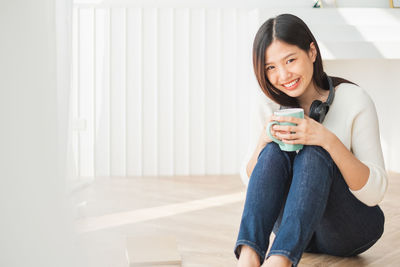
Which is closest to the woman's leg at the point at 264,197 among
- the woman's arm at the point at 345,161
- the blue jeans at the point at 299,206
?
the blue jeans at the point at 299,206

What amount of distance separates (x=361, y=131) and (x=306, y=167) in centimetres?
21

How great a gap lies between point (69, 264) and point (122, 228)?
3.05 ft

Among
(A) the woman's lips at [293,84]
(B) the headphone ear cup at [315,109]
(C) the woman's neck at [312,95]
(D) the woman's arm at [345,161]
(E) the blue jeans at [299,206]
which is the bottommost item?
(E) the blue jeans at [299,206]

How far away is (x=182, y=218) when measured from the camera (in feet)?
6.06

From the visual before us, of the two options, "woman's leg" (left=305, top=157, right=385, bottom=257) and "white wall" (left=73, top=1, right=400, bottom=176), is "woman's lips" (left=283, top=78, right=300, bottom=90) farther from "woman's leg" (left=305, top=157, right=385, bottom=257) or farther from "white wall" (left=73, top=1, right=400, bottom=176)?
"white wall" (left=73, top=1, right=400, bottom=176)

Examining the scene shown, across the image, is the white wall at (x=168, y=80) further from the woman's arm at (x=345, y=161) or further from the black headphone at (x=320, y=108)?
the woman's arm at (x=345, y=161)

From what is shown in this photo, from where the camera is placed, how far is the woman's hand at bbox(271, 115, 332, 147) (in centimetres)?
108

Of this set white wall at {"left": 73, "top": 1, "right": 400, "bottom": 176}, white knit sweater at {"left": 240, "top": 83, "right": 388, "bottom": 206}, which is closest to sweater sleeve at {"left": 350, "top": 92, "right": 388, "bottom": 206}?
white knit sweater at {"left": 240, "top": 83, "right": 388, "bottom": 206}

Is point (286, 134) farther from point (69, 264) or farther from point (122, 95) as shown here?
point (122, 95)

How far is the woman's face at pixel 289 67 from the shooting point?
1213mm

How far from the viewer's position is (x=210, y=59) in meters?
2.79

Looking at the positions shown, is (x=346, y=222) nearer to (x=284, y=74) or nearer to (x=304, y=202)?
(x=304, y=202)

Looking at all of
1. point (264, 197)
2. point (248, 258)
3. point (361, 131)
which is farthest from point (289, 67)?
point (248, 258)

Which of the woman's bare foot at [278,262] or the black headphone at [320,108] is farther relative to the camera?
the black headphone at [320,108]
